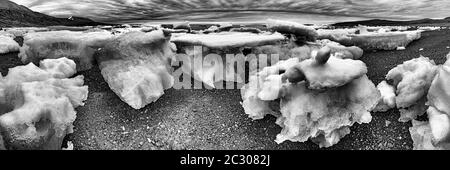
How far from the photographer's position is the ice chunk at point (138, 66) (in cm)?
182

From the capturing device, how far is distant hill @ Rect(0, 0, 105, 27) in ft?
9.69

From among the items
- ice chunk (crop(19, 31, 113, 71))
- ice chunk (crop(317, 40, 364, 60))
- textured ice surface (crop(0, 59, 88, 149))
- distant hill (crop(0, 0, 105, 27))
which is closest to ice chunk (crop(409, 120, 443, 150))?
ice chunk (crop(317, 40, 364, 60))

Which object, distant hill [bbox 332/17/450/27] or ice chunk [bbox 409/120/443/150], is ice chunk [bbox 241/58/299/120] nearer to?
ice chunk [bbox 409/120/443/150]

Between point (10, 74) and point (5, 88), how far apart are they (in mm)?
147

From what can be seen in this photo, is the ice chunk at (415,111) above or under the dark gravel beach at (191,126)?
above

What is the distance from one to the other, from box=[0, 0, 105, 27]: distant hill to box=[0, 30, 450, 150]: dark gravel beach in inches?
54.6

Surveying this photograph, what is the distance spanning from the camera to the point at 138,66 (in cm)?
Answer: 197

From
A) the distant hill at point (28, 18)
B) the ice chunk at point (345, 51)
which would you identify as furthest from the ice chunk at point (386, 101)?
the distant hill at point (28, 18)

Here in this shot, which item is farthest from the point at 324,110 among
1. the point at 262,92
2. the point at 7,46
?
the point at 7,46

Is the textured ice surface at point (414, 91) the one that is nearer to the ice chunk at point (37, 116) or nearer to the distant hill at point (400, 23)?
the ice chunk at point (37, 116)

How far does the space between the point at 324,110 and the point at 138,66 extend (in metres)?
1.07

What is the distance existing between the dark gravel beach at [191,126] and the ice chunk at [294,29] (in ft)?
1.60

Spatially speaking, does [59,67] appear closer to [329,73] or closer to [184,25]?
[184,25]

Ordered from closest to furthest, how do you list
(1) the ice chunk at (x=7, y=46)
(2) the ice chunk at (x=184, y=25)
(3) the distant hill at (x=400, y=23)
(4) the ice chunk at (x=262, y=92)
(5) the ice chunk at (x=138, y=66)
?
1. (4) the ice chunk at (x=262, y=92)
2. (5) the ice chunk at (x=138, y=66)
3. (1) the ice chunk at (x=7, y=46)
4. (2) the ice chunk at (x=184, y=25)
5. (3) the distant hill at (x=400, y=23)
